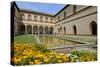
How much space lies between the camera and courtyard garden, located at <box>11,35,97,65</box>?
2.69 meters

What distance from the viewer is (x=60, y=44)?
9.64 feet

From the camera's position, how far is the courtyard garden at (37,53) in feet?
8.82

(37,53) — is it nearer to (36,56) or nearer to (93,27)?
(36,56)

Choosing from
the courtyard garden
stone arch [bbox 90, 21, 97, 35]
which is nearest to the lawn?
the courtyard garden

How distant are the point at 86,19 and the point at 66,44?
1.56ft

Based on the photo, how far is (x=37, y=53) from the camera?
2785 mm

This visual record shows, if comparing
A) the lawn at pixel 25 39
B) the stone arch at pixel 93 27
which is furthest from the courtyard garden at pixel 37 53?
the stone arch at pixel 93 27

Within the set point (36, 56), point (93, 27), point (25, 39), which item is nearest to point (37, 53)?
point (36, 56)

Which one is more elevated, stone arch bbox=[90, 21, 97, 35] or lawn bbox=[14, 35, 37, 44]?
stone arch bbox=[90, 21, 97, 35]

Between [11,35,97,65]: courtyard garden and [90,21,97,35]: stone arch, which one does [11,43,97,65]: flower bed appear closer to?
[11,35,97,65]: courtyard garden

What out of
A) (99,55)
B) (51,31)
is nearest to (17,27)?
(51,31)

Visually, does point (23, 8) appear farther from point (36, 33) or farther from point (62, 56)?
point (62, 56)

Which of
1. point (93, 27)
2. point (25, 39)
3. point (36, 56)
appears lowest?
point (36, 56)

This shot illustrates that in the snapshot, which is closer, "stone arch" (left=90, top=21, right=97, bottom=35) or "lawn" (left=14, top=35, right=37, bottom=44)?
"lawn" (left=14, top=35, right=37, bottom=44)
